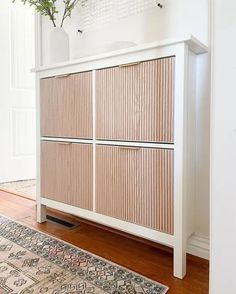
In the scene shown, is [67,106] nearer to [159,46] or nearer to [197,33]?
[159,46]

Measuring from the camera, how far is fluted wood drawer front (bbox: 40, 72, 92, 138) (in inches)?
57.7

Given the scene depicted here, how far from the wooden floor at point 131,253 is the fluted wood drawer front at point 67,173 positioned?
0.20 meters

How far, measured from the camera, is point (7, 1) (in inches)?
109

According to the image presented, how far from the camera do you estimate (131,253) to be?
1365 millimetres

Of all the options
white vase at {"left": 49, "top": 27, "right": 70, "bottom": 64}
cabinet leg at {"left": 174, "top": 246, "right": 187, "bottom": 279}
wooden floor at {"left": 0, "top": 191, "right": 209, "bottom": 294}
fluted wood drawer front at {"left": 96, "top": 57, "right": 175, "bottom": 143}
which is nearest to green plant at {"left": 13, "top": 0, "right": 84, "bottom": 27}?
white vase at {"left": 49, "top": 27, "right": 70, "bottom": 64}

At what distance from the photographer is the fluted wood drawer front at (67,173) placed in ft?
4.88

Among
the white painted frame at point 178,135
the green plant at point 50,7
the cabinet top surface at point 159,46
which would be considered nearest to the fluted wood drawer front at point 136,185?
the white painted frame at point 178,135

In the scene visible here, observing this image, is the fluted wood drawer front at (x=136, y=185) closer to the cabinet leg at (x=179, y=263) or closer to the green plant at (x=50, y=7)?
the cabinet leg at (x=179, y=263)

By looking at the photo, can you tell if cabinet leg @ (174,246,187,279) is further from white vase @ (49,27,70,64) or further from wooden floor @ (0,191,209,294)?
white vase @ (49,27,70,64)

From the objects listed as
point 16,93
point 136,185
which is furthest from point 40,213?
point 16,93

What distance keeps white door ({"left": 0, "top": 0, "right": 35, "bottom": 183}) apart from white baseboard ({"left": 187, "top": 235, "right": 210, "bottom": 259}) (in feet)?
7.18

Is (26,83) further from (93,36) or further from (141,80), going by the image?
(141,80)

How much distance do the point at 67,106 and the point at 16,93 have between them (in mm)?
1619

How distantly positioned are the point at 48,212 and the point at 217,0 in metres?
1.81
